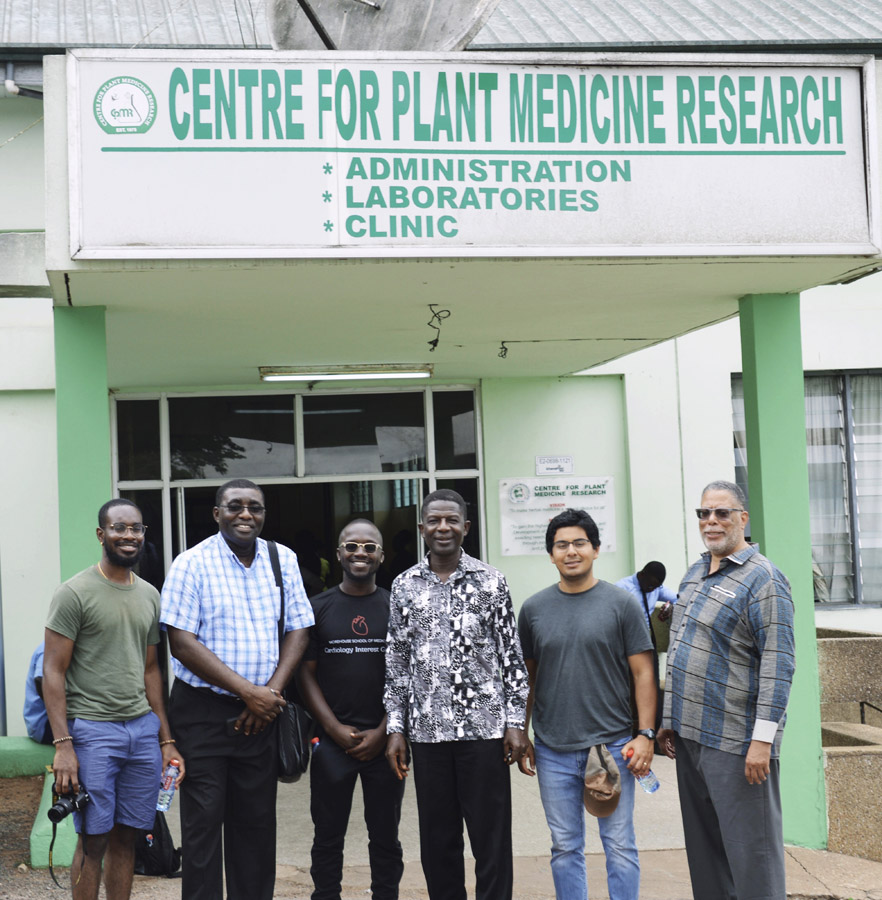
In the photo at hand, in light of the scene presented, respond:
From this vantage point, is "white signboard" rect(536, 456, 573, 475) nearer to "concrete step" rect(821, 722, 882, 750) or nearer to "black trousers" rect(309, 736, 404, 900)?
"concrete step" rect(821, 722, 882, 750)

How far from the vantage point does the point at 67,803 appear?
461 cm

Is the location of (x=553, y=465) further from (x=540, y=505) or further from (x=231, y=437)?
(x=231, y=437)

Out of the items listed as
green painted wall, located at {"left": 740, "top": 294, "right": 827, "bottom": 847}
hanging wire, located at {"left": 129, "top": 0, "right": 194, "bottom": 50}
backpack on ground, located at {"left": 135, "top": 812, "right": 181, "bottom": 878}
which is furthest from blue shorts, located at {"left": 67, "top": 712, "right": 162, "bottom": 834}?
hanging wire, located at {"left": 129, "top": 0, "right": 194, "bottom": 50}

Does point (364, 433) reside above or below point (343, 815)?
above

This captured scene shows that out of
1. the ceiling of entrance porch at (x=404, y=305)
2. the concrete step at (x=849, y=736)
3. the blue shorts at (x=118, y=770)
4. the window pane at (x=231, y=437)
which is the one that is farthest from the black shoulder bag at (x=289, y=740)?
the window pane at (x=231, y=437)

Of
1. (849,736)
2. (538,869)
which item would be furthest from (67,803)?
(849,736)

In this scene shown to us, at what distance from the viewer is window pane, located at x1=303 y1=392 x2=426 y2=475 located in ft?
35.1

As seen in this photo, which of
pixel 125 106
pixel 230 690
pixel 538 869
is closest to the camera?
pixel 230 690

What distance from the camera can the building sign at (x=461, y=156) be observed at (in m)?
5.36

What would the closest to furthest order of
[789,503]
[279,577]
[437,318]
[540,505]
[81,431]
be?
[279,577]
[81,431]
[789,503]
[437,318]
[540,505]

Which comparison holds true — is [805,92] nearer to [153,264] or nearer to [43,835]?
[153,264]

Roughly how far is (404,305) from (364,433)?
415 centimetres

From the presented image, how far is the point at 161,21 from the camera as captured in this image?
11195mm

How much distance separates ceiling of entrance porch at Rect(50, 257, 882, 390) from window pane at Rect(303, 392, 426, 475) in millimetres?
1469
